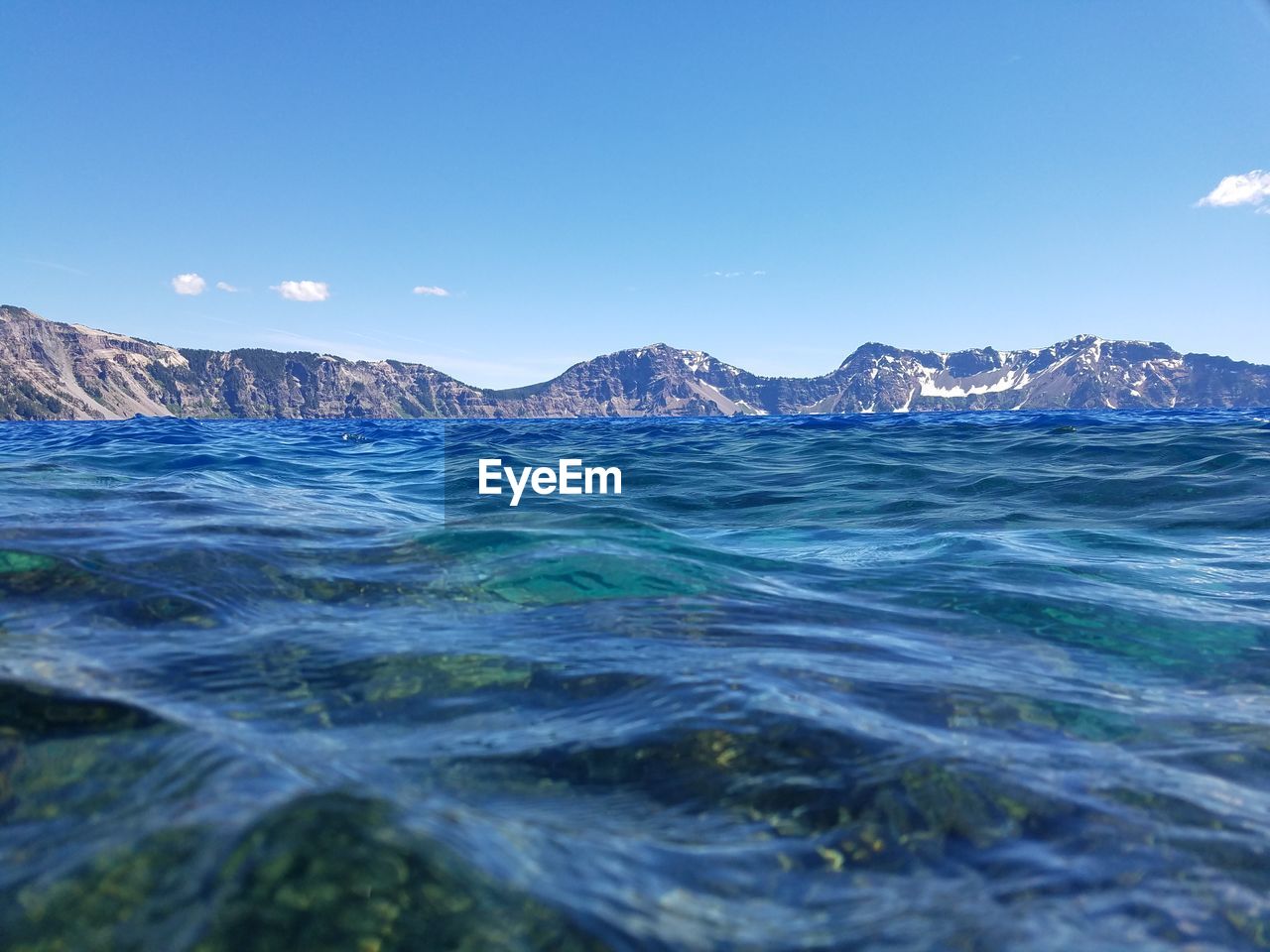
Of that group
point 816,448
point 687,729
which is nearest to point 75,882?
point 687,729

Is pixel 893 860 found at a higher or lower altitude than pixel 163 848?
lower

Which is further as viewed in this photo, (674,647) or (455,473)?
(455,473)

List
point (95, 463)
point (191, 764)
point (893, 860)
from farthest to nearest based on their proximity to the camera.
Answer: point (95, 463) < point (191, 764) < point (893, 860)

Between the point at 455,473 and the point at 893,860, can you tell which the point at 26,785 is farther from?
the point at 455,473

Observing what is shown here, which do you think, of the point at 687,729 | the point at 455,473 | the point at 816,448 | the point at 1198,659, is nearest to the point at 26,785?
the point at 687,729

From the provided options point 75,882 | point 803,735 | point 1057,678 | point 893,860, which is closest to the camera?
point 75,882

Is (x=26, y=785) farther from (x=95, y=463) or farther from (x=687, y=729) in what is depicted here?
(x=95, y=463)
